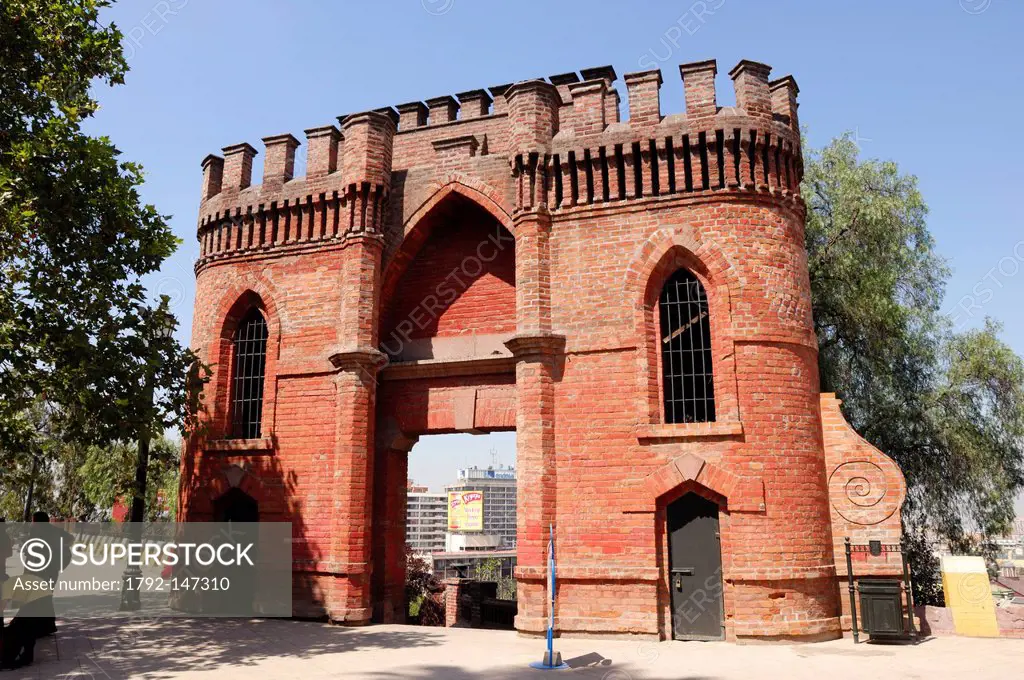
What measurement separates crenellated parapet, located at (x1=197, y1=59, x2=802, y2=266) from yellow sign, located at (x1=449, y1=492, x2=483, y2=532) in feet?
330

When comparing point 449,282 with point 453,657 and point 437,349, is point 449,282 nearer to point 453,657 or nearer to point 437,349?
point 437,349

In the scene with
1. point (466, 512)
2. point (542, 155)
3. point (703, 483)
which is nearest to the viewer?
point (703, 483)

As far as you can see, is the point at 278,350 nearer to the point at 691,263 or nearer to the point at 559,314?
the point at 559,314

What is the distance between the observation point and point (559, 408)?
482 inches

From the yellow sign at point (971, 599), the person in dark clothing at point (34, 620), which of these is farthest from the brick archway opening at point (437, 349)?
the yellow sign at point (971, 599)

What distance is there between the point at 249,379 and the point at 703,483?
9.29 meters

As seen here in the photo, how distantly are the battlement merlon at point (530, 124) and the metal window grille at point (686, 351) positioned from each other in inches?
101

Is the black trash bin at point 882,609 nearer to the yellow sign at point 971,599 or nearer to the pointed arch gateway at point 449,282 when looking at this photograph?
the yellow sign at point 971,599

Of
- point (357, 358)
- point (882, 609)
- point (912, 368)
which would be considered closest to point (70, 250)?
point (357, 358)

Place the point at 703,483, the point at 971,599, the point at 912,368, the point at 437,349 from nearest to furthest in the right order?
the point at 971,599 → the point at 703,483 → the point at 437,349 → the point at 912,368

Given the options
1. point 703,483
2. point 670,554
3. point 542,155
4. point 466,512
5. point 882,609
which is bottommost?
point 466,512

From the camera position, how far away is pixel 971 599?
11125mm

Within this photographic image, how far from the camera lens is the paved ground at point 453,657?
28.4 ft

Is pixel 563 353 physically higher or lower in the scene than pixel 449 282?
lower
